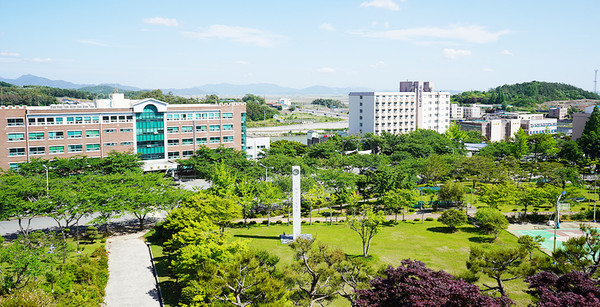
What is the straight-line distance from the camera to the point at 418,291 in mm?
15922

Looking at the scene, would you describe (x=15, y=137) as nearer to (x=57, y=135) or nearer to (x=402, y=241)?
(x=57, y=135)

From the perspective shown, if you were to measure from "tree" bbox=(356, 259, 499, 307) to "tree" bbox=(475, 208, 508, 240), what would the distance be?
676 inches

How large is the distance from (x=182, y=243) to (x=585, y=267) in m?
19.1

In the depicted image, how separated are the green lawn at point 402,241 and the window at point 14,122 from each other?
29.6m

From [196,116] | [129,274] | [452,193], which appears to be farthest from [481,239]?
[196,116]

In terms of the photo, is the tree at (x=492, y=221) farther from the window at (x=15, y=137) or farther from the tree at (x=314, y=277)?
the window at (x=15, y=137)

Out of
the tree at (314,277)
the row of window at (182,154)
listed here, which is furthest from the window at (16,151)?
the tree at (314,277)

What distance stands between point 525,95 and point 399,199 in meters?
171

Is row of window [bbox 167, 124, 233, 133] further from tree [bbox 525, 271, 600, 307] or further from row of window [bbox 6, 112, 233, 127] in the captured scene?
tree [bbox 525, 271, 600, 307]

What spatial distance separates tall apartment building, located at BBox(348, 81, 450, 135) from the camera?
88.2 meters

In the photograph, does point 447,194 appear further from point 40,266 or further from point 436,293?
point 40,266

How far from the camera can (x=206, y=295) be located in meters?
18.9

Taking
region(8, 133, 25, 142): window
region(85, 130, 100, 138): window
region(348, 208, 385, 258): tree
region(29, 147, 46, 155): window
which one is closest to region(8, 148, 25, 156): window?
region(29, 147, 46, 155): window

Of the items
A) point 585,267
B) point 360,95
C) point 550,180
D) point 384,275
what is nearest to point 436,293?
point 384,275
